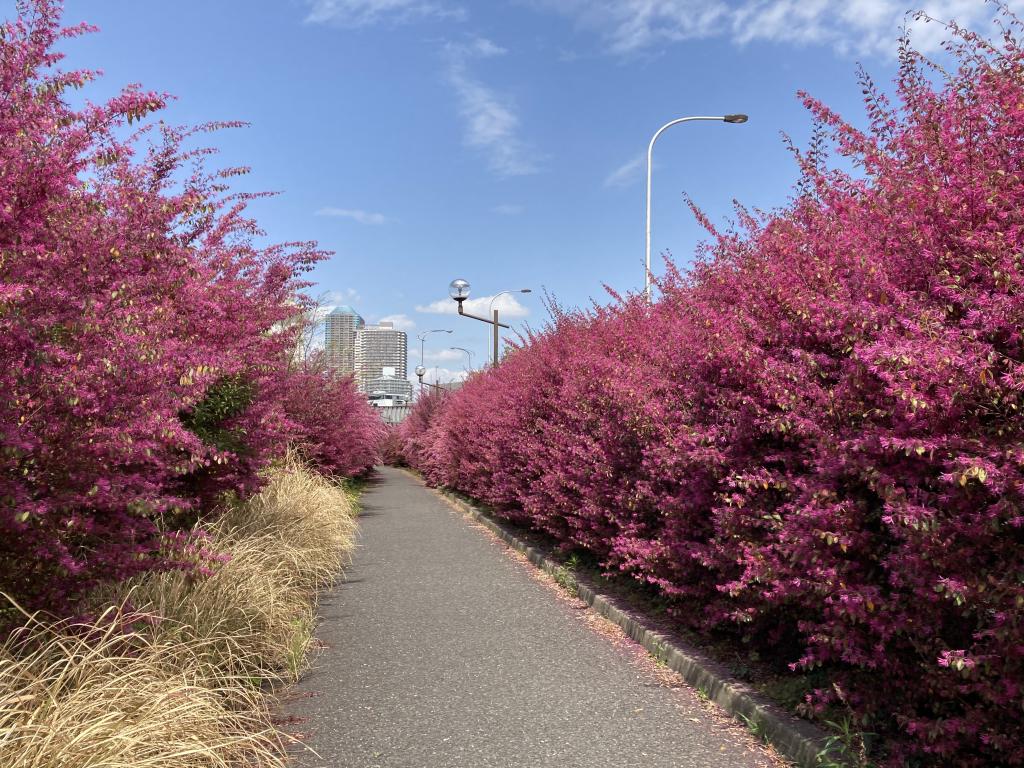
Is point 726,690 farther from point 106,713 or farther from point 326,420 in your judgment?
point 326,420

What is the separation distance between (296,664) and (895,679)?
3.78 metres

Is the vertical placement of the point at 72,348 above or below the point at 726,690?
above

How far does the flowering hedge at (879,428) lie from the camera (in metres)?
2.67

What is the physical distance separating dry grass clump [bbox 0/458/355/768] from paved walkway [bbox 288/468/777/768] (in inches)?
14.8

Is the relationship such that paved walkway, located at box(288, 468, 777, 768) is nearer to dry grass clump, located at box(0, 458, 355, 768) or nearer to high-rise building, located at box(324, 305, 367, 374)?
dry grass clump, located at box(0, 458, 355, 768)

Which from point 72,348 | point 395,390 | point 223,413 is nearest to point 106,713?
point 72,348

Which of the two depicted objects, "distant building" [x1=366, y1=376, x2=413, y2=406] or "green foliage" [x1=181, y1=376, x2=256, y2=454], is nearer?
"green foliage" [x1=181, y1=376, x2=256, y2=454]

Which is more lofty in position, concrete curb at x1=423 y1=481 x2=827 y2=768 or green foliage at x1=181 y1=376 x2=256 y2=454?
green foliage at x1=181 y1=376 x2=256 y2=454

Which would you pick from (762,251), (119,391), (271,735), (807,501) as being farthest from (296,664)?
(762,251)

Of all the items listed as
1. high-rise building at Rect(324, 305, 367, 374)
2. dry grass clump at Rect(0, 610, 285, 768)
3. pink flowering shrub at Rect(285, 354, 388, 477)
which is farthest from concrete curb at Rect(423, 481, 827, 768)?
high-rise building at Rect(324, 305, 367, 374)

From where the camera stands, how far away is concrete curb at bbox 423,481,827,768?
350cm

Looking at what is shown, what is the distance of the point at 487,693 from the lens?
4.54m

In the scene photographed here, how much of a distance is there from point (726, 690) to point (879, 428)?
6.87 feet

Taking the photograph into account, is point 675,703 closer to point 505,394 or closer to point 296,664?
point 296,664
